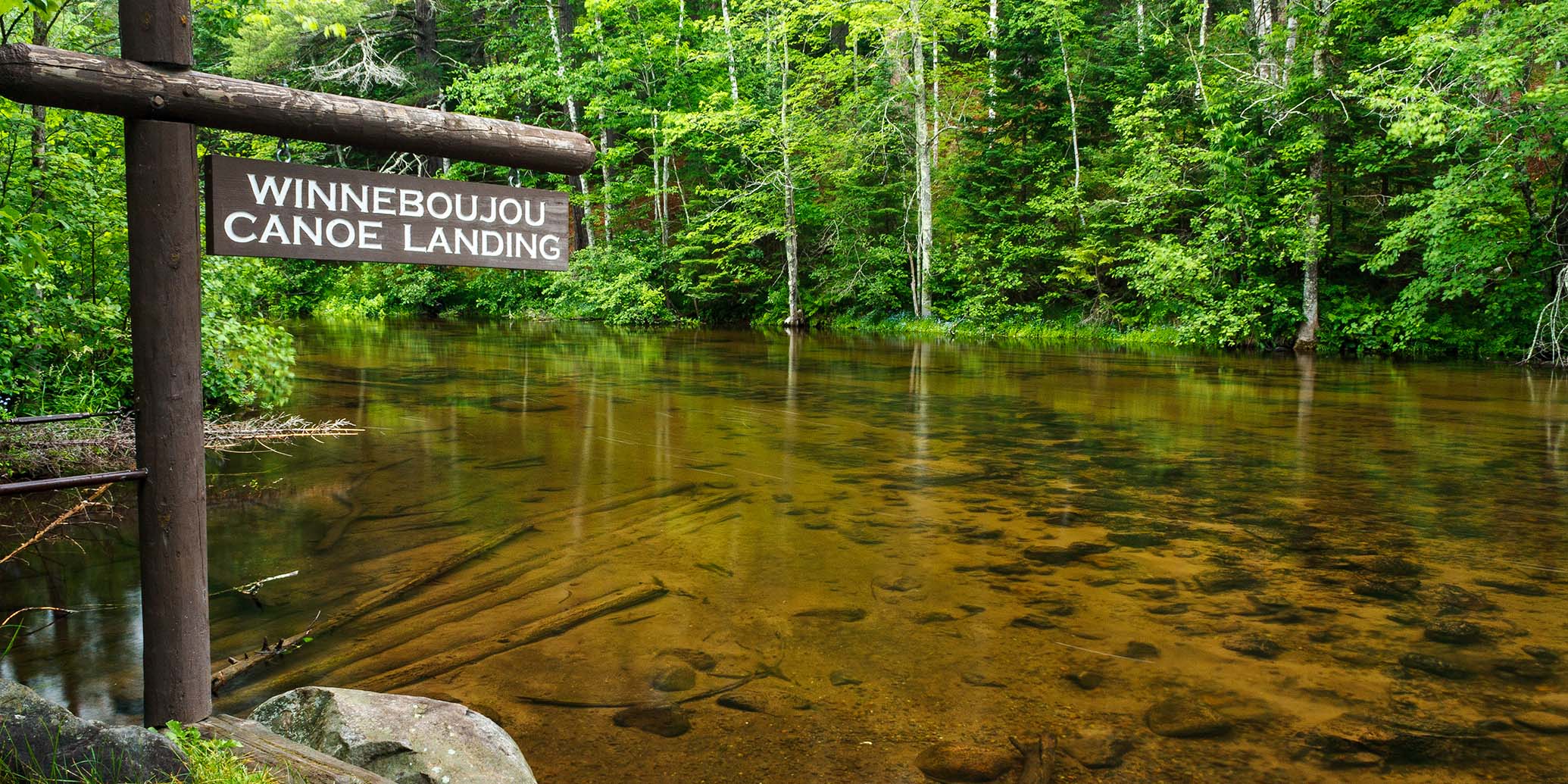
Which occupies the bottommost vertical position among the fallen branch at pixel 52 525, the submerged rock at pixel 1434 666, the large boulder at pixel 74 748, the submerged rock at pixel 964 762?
the submerged rock at pixel 964 762

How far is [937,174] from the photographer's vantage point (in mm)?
26797

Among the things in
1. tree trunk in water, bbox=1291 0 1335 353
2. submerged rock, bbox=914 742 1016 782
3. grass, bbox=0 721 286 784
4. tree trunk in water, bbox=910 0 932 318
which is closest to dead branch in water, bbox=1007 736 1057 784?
submerged rock, bbox=914 742 1016 782

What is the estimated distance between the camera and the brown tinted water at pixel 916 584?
3664 mm

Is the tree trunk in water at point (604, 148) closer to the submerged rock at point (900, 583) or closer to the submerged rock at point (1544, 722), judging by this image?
the submerged rock at point (900, 583)

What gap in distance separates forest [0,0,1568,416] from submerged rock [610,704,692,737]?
2.98 metres

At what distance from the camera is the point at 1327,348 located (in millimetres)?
19391

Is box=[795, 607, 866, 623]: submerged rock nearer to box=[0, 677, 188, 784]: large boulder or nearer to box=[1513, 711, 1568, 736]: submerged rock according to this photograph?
box=[1513, 711, 1568, 736]: submerged rock

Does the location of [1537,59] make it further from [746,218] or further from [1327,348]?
[746,218]

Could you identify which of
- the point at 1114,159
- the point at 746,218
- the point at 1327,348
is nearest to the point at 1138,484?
the point at 1327,348

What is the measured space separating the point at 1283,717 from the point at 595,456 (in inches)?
241

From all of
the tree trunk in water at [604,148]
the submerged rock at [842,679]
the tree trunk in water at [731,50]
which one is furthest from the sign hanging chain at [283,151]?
the tree trunk in water at [604,148]

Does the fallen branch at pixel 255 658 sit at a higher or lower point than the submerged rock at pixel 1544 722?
higher

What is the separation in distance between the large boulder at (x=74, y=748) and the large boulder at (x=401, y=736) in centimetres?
48

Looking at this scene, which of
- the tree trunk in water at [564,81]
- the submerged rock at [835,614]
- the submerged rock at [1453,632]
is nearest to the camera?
the submerged rock at [1453,632]
